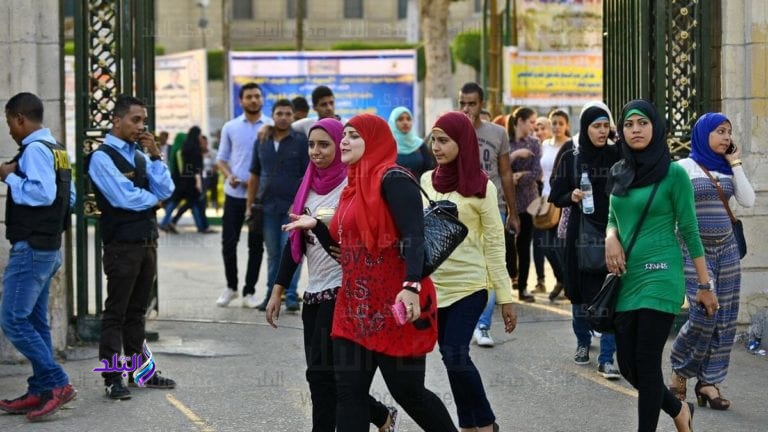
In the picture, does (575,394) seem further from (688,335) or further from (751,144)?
(751,144)

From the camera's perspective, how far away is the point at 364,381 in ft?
18.4

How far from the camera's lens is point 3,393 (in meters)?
8.09

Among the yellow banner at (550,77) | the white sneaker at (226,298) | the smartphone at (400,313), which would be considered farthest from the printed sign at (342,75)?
the smartphone at (400,313)

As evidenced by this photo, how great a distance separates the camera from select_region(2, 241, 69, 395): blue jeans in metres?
7.28

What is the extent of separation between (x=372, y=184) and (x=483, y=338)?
4.20 metres

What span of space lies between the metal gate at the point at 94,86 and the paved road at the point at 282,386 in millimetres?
510

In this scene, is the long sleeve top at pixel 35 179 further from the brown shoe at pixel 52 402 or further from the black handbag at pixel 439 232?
the black handbag at pixel 439 232

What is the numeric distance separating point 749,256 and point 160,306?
5.40 meters

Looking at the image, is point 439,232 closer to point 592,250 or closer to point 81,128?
point 592,250

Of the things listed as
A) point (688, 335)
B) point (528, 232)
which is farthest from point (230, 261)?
point (688, 335)

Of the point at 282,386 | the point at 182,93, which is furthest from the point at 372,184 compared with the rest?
the point at 182,93

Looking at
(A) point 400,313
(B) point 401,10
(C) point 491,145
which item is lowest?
(A) point 400,313

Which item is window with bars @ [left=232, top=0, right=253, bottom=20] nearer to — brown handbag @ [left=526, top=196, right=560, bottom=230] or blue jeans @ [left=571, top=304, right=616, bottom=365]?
brown handbag @ [left=526, top=196, right=560, bottom=230]

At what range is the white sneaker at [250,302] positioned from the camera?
1187 centimetres
